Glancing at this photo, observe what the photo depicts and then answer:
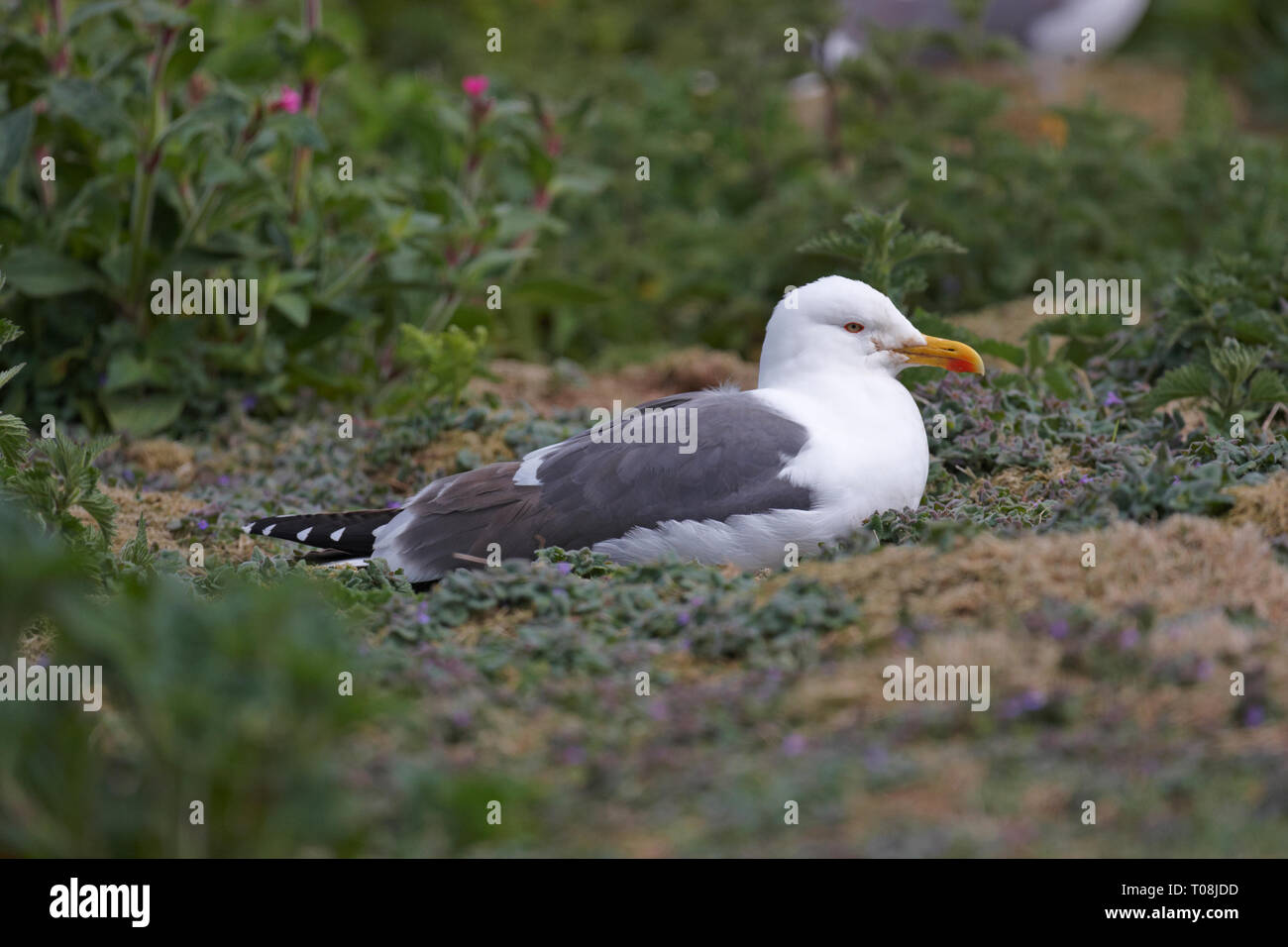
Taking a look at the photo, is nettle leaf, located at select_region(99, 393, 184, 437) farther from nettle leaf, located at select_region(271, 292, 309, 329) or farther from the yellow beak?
the yellow beak

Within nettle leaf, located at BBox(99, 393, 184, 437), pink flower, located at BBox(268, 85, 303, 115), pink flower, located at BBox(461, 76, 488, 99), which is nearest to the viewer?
pink flower, located at BBox(268, 85, 303, 115)

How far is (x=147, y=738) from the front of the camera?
270 cm

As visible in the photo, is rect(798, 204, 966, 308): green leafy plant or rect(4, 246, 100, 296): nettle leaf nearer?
rect(798, 204, 966, 308): green leafy plant

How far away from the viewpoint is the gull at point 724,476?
4652 millimetres

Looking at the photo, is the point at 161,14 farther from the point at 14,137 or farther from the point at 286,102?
the point at 14,137

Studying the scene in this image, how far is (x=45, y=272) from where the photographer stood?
6121 mm

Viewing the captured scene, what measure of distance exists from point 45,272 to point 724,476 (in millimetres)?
3103

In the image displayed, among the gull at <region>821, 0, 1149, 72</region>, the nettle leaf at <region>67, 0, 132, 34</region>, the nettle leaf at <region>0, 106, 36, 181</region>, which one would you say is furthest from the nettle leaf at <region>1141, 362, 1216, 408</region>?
the gull at <region>821, 0, 1149, 72</region>

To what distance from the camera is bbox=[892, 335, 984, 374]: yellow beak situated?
5086 mm

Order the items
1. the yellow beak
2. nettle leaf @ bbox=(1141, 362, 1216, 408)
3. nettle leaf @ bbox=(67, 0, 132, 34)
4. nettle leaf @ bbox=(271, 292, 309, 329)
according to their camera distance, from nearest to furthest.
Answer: the yellow beak → nettle leaf @ bbox=(1141, 362, 1216, 408) → nettle leaf @ bbox=(67, 0, 132, 34) → nettle leaf @ bbox=(271, 292, 309, 329)

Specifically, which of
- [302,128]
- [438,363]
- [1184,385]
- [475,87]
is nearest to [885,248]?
[1184,385]

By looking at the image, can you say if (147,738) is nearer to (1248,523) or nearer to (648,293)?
(1248,523)

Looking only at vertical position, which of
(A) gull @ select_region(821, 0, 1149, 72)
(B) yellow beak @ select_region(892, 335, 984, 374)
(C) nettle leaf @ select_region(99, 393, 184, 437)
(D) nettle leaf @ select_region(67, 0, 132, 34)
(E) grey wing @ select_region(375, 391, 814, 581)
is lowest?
(E) grey wing @ select_region(375, 391, 814, 581)

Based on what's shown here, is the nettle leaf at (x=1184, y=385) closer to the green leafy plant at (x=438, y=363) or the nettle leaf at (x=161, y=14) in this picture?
the green leafy plant at (x=438, y=363)
